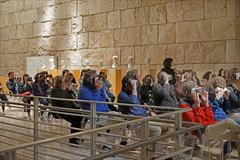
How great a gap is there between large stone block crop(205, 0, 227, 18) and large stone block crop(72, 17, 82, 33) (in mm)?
5506

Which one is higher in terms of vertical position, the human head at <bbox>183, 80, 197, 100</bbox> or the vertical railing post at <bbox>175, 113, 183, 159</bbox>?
the human head at <bbox>183, 80, 197, 100</bbox>

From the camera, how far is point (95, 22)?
13.8 metres

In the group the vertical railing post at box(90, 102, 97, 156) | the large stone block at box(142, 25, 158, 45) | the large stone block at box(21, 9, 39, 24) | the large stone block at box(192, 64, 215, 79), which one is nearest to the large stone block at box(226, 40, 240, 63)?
the large stone block at box(192, 64, 215, 79)

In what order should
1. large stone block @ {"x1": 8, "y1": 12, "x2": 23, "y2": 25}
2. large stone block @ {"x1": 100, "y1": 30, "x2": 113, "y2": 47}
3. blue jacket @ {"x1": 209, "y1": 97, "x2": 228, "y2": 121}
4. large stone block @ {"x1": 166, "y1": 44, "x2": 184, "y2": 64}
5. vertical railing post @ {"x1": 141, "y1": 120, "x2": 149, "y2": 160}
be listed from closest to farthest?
vertical railing post @ {"x1": 141, "y1": 120, "x2": 149, "y2": 160}
blue jacket @ {"x1": 209, "y1": 97, "x2": 228, "y2": 121}
large stone block @ {"x1": 166, "y1": 44, "x2": 184, "y2": 64}
large stone block @ {"x1": 100, "y1": 30, "x2": 113, "y2": 47}
large stone block @ {"x1": 8, "y1": 12, "x2": 23, "y2": 25}

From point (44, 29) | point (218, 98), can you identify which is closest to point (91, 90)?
point (218, 98)

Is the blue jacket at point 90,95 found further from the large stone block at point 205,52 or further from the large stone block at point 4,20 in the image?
the large stone block at point 4,20

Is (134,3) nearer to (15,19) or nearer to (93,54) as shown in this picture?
(93,54)

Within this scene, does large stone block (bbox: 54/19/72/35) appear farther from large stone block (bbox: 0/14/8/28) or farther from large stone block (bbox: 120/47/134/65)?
large stone block (bbox: 0/14/8/28)

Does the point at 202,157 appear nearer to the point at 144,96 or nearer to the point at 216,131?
the point at 216,131

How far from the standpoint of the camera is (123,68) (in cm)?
1264

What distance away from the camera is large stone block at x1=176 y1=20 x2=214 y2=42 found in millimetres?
10438

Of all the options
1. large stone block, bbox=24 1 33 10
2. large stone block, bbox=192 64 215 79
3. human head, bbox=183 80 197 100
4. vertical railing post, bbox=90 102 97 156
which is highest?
large stone block, bbox=24 1 33 10

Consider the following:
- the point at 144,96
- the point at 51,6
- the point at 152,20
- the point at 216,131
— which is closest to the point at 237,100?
the point at 216,131

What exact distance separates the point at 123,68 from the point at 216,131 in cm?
868
